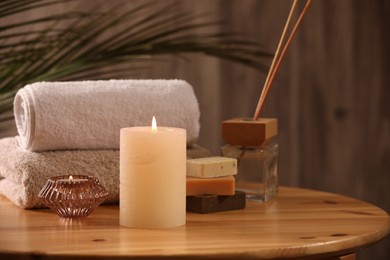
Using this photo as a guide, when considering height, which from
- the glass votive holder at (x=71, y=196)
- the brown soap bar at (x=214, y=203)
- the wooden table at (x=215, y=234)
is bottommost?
the wooden table at (x=215, y=234)

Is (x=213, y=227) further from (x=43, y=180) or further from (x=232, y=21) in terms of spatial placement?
(x=232, y=21)

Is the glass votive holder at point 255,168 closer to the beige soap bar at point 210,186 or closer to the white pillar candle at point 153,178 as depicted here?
the beige soap bar at point 210,186

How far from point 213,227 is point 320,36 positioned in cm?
122

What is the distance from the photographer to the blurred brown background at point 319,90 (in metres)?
2.04

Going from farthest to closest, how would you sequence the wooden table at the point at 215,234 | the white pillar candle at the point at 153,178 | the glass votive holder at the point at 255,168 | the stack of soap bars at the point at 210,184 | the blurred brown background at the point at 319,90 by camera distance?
1. the blurred brown background at the point at 319,90
2. the glass votive holder at the point at 255,168
3. the stack of soap bars at the point at 210,184
4. the white pillar candle at the point at 153,178
5. the wooden table at the point at 215,234

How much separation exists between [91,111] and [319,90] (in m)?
1.09

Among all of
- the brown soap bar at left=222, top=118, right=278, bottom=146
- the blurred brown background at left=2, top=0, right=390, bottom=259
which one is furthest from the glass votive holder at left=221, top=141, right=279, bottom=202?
the blurred brown background at left=2, top=0, right=390, bottom=259

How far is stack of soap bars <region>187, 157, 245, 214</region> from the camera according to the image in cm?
104

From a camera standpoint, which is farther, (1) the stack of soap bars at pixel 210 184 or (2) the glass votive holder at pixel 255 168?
(2) the glass votive holder at pixel 255 168

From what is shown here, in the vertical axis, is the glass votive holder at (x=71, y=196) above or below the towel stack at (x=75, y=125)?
below

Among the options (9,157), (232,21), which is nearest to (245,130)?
(9,157)

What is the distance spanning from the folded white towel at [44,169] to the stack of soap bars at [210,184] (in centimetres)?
12

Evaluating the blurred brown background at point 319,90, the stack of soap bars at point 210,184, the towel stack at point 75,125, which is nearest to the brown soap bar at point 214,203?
the stack of soap bars at point 210,184

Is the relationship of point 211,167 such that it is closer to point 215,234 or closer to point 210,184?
point 210,184
